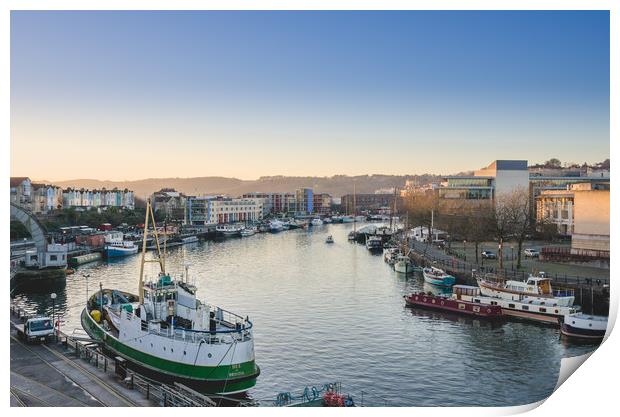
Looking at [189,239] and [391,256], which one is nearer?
[391,256]

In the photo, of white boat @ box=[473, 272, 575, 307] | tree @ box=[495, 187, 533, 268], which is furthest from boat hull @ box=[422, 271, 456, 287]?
white boat @ box=[473, 272, 575, 307]

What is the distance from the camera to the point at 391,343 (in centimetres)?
731

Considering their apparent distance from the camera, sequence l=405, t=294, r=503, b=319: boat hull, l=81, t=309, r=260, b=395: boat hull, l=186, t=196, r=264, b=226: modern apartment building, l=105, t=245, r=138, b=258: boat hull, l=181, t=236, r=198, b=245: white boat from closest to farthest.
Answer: l=81, t=309, r=260, b=395: boat hull, l=405, t=294, r=503, b=319: boat hull, l=105, t=245, r=138, b=258: boat hull, l=181, t=236, r=198, b=245: white boat, l=186, t=196, r=264, b=226: modern apartment building

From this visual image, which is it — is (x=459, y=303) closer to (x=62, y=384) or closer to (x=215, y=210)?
(x=62, y=384)

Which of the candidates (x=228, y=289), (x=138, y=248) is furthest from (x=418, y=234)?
(x=228, y=289)

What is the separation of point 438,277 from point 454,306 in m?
2.59

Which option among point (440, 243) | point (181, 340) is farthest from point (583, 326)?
point (440, 243)

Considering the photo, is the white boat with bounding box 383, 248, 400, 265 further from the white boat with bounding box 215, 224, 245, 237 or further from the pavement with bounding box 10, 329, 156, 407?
the pavement with bounding box 10, 329, 156, 407

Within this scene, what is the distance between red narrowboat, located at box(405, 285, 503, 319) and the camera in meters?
8.88

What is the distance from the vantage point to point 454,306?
9.20 m

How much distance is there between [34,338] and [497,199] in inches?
489

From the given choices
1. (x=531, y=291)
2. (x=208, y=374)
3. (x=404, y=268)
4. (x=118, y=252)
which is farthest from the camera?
(x=118, y=252)

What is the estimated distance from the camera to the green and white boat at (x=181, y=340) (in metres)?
5.69
